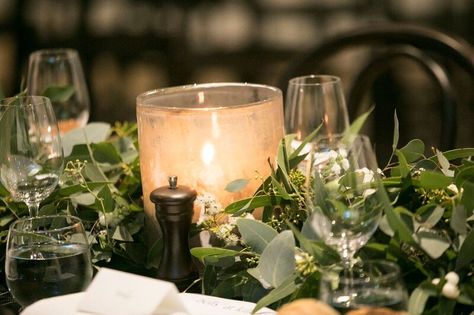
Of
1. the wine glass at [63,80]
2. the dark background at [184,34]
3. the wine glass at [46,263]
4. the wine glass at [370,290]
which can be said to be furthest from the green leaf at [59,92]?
the dark background at [184,34]

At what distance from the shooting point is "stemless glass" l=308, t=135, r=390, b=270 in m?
0.96

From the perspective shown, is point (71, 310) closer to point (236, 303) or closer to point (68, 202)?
point (236, 303)

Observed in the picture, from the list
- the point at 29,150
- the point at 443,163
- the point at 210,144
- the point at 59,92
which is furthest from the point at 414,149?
the point at 59,92

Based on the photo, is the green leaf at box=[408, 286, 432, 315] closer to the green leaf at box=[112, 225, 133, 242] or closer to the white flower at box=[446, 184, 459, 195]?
the white flower at box=[446, 184, 459, 195]

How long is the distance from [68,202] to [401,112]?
6.53 feet

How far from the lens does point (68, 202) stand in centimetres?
135

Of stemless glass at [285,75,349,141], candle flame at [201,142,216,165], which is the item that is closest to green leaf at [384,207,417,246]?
candle flame at [201,142,216,165]

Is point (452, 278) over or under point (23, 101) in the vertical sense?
under

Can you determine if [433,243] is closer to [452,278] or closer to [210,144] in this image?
[452,278]

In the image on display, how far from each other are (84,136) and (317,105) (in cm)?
40

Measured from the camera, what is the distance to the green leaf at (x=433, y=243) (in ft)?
3.17

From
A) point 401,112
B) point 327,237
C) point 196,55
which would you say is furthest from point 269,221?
point 196,55

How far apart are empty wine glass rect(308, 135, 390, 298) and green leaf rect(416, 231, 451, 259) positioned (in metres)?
0.05

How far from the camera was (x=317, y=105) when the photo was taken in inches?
61.6
